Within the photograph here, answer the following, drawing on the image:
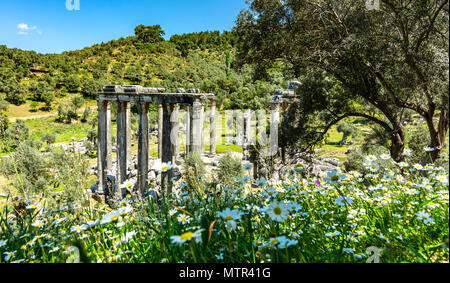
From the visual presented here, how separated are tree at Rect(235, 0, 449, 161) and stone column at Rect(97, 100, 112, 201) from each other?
27.8ft

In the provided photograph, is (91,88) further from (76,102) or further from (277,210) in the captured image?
(277,210)

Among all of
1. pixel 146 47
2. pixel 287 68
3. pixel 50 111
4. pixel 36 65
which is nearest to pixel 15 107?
pixel 50 111

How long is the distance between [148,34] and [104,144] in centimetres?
4867

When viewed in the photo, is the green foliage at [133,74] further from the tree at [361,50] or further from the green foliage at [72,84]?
the tree at [361,50]

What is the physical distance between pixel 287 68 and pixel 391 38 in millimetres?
3610

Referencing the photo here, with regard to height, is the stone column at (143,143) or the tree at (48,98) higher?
the tree at (48,98)

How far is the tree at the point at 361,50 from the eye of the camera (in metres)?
5.46

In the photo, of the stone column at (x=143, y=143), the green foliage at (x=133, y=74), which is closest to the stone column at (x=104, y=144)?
the stone column at (x=143, y=143)

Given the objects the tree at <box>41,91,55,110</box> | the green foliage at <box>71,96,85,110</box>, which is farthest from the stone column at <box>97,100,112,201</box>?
the tree at <box>41,91,55,110</box>

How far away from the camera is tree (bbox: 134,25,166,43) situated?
52391 millimetres

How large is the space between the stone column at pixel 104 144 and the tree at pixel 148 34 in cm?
4051

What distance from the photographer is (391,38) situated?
593 cm
